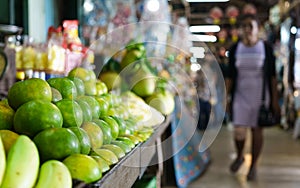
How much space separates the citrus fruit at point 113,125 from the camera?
1.70 meters

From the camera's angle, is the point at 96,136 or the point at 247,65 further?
the point at 247,65

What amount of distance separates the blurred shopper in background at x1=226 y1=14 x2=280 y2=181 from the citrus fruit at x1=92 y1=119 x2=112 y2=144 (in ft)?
10.7

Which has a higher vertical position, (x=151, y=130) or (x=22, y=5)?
(x=22, y=5)

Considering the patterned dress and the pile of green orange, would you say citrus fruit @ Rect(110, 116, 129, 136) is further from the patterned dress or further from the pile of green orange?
the patterned dress

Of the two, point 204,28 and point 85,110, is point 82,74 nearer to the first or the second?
point 85,110

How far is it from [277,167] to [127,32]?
8.56ft

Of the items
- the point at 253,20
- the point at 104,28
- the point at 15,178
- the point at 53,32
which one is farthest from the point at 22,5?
the point at 15,178

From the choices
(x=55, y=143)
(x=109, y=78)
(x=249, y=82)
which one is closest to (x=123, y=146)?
(x=55, y=143)

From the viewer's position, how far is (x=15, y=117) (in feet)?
4.24

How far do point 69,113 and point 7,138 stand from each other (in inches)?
9.3

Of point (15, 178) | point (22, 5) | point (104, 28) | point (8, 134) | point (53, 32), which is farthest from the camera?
point (104, 28)

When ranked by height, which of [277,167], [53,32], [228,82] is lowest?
[277,167]

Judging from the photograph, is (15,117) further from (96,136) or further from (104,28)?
(104,28)

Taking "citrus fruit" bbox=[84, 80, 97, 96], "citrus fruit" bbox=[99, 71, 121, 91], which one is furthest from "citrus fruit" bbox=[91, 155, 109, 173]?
"citrus fruit" bbox=[99, 71, 121, 91]
